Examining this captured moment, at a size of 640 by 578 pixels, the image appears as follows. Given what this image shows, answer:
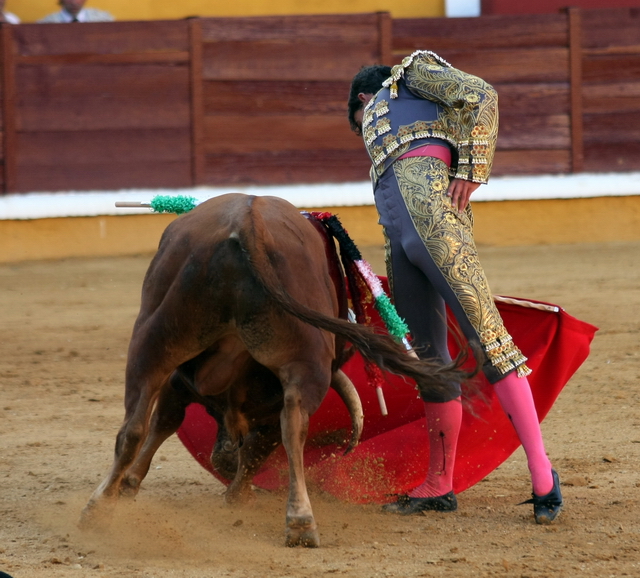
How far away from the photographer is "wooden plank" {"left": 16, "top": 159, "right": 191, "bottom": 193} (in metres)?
7.43

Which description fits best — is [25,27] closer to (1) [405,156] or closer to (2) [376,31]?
(2) [376,31]

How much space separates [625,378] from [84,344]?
2629mm

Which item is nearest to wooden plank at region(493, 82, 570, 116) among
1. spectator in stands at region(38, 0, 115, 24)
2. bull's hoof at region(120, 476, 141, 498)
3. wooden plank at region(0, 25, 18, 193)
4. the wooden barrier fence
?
the wooden barrier fence

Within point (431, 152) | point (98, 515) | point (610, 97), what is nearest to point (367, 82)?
point (431, 152)

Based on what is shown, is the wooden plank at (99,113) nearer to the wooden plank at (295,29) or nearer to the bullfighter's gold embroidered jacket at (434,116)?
the wooden plank at (295,29)

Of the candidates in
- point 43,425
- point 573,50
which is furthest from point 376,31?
point 43,425

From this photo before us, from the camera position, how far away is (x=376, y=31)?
7844 millimetres

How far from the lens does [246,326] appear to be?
2.54 meters

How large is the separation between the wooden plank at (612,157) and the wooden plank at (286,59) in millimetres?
1807

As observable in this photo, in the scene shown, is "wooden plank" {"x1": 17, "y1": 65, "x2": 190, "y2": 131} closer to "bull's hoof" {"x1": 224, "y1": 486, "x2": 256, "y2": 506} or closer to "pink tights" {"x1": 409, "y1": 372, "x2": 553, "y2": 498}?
"bull's hoof" {"x1": 224, "y1": 486, "x2": 256, "y2": 506}

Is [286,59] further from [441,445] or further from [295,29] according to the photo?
[441,445]

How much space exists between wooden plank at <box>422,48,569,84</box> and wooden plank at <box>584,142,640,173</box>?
0.59 m

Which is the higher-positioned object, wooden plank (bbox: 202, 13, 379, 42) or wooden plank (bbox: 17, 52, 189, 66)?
wooden plank (bbox: 202, 13, 379, 42)

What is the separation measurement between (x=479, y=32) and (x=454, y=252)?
5501mm
